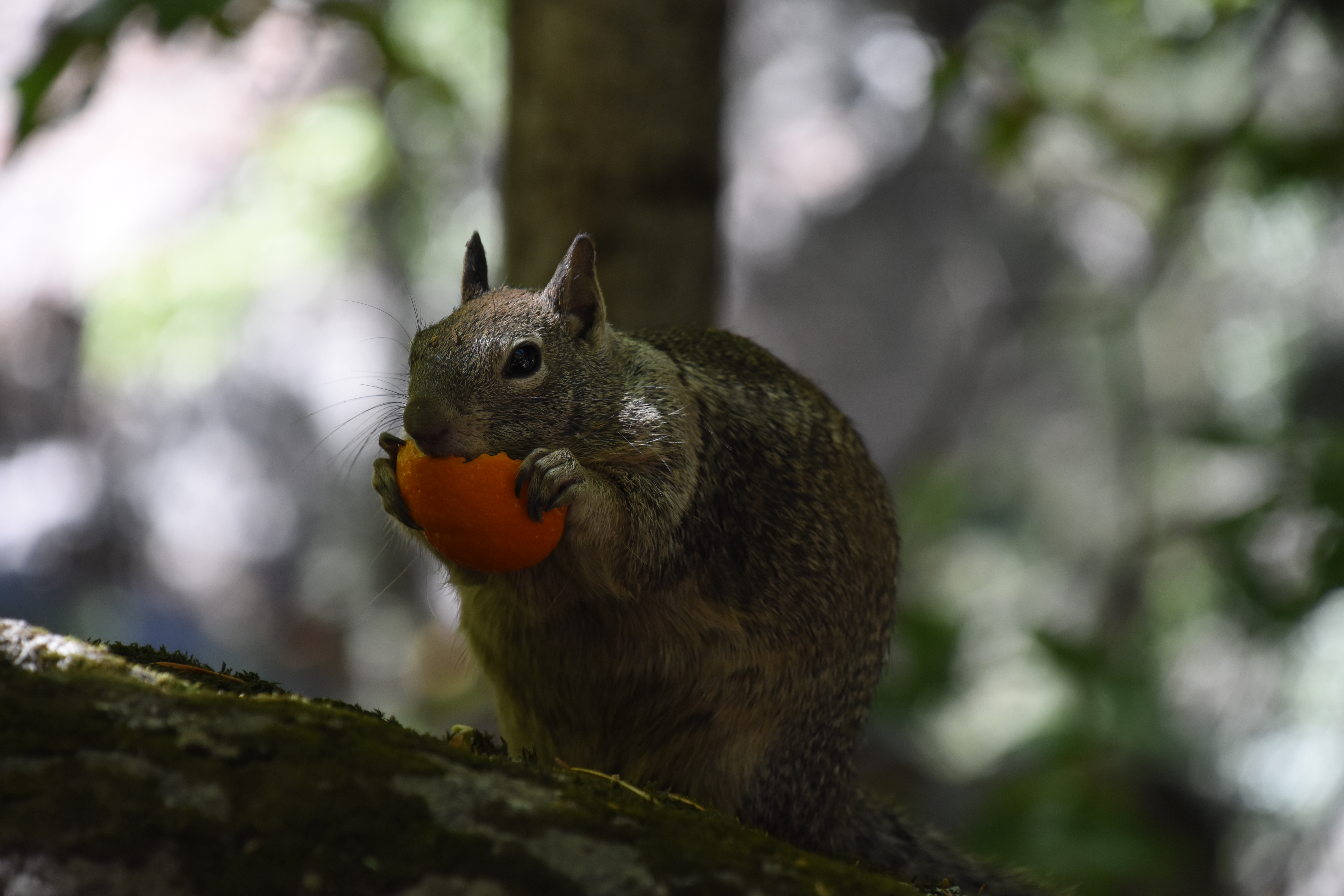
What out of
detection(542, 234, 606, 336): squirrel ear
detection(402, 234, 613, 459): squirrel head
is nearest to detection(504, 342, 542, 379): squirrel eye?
detection(402, 234, 613, 459): squirrel head

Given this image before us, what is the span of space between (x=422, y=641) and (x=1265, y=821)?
20.1ft

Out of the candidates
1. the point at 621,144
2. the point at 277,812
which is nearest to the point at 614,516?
the point at 277,812

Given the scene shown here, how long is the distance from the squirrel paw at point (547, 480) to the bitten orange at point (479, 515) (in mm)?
13

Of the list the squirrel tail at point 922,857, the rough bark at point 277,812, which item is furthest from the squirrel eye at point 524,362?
the squirrel tail at point 922,857

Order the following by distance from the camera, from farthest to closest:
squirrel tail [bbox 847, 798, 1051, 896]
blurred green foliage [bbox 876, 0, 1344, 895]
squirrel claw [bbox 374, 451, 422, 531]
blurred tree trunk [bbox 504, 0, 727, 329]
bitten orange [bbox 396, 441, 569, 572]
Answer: blurred green foliage [bbox 876, 0, 1344, 895] → blurred tree trunk [bbox 504, 0, 727, 329] → squirrel tail [bbox 847, 798, 1051, 896] → squirrel claw [bbox 374, 451, 422, 531] → bitten orange [bbox 396, 441, 569, 572]

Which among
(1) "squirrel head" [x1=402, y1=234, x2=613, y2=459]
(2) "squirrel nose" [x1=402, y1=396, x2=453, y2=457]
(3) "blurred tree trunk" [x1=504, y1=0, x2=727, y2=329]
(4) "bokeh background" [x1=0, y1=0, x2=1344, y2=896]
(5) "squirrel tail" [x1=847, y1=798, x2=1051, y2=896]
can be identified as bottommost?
(5) "squirrel tail" [x1=847, y1=798, x2=1051, y2=896]

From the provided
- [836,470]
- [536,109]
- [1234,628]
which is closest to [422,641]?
[1234,628]

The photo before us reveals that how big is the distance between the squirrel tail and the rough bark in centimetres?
96

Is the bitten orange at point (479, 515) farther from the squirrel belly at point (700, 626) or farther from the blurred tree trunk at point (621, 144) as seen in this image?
the blurred tree trunk at point (621, 144)

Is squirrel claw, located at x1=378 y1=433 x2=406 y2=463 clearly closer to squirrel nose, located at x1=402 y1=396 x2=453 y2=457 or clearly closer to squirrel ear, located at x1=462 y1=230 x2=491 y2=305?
squirrel nose, located at x1=402 y1=396 x2=453 y2=457

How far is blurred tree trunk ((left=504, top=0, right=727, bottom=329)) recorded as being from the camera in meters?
3.35

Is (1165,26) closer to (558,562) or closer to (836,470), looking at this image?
(836,470)

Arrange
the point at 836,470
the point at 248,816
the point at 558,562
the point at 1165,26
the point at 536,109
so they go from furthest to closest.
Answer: the point at 1165,26
the point at 536,109
the point at 836,470
the point at 558,562
the point at 248,816

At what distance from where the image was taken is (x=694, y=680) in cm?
222
